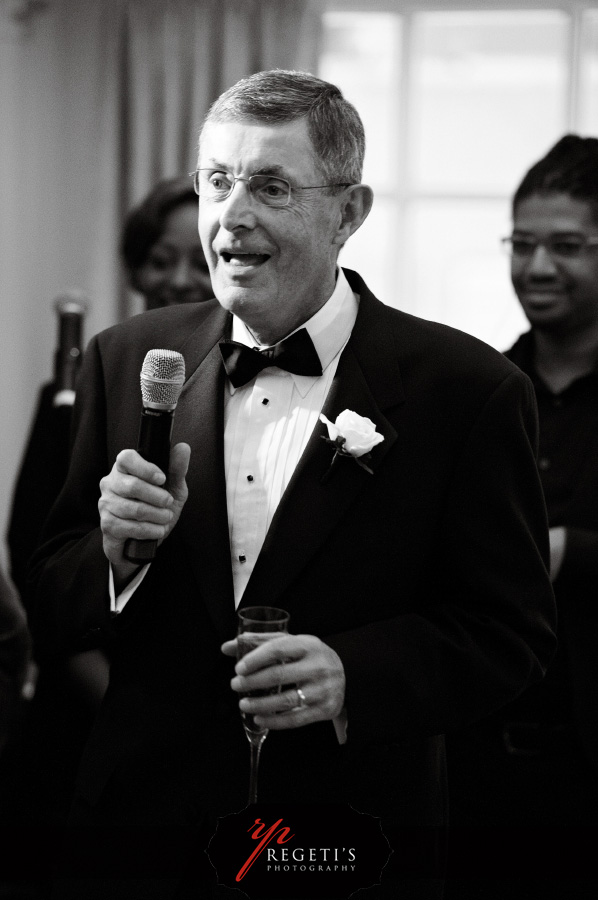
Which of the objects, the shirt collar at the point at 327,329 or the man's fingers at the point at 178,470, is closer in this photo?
the man's fingers at the point at 178,470

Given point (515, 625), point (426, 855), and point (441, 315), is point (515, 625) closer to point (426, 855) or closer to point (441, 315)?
point (426, 855)

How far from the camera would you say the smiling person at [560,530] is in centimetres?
223

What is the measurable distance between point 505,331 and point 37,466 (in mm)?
3059

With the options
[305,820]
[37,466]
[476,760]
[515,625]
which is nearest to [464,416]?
[515,625]

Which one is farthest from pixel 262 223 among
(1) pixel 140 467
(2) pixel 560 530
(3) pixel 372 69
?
(3) pixel 372 69

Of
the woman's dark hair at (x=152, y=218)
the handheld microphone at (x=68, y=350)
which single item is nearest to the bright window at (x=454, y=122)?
the handheld microphone at (x=68, y=350)

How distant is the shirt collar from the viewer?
1.71m

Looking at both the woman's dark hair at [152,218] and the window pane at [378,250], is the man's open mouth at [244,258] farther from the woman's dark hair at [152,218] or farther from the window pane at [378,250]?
the window pane at [378,250]

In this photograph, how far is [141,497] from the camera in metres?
1.38

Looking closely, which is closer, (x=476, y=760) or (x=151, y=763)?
(x=151, y=763)

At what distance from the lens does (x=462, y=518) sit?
159 centimetres

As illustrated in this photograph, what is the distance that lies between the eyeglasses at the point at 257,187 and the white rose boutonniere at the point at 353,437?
1.07ft

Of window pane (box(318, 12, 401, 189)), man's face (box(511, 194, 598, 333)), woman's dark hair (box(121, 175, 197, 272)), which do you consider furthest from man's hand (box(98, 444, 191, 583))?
window pane (box(318, 12, 401, 189))

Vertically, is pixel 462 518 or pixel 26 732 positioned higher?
pixel 462 518
